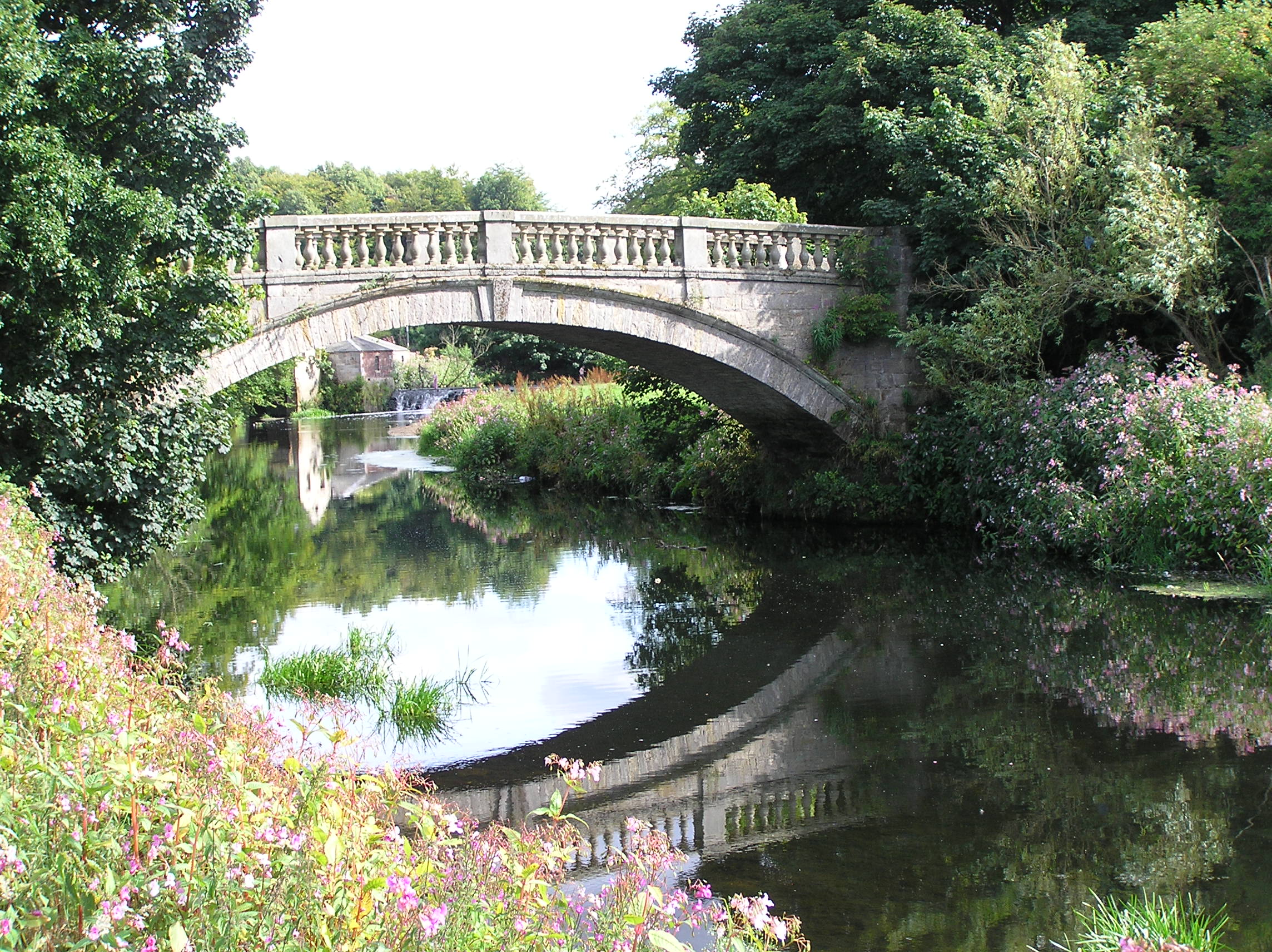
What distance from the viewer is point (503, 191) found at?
228ft

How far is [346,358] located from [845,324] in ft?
171

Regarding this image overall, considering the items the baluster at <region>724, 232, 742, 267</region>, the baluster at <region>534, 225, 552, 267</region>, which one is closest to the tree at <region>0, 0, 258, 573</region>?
the baluster at <region>534, 225, 552, 267</region>

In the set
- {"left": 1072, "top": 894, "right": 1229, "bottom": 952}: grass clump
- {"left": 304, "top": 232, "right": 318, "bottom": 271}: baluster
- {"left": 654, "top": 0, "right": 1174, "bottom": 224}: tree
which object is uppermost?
{"left": 654, "top": 0, "right": 1174, "bottom": 224}: tree

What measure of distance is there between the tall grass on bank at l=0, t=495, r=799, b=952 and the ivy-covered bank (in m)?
8.78

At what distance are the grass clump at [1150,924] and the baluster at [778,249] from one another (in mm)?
10941

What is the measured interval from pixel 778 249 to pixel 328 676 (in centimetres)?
869

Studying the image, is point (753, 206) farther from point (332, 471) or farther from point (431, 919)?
point (431, 919)

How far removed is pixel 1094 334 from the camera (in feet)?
48.5

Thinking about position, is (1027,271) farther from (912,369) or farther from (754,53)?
(754,53)

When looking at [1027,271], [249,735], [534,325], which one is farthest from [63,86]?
[1027,271]

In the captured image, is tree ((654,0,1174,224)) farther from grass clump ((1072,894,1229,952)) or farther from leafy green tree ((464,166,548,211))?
leafy green tree ((464,166,548,211))

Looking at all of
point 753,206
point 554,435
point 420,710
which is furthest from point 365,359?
point 420,710

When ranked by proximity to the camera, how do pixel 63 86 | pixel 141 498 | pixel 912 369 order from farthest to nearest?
pixel 912 369 < pixel 141 498 < pixel 63 86

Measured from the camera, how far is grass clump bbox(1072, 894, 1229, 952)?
418 centimetres
